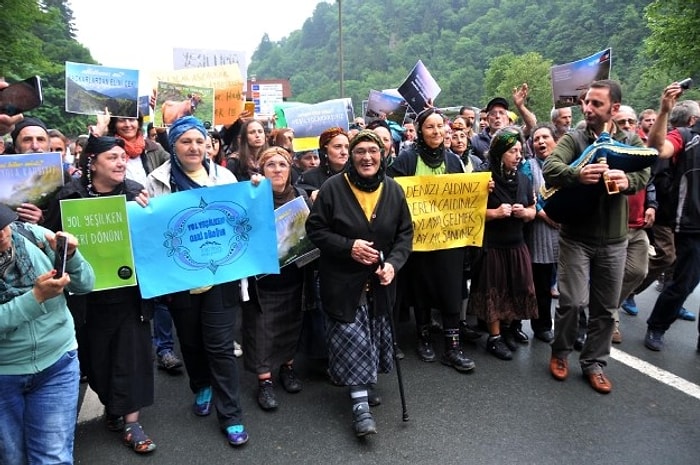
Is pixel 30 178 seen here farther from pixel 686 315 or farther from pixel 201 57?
pixel 686 315

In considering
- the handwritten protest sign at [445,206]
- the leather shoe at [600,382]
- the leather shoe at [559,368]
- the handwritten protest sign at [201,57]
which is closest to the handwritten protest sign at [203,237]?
the handwritten protest sign at [445,206]

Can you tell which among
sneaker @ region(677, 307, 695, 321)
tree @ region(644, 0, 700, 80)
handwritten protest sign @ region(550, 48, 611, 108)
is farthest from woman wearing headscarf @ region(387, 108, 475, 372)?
tree @ region(644, 0, 700, 80)

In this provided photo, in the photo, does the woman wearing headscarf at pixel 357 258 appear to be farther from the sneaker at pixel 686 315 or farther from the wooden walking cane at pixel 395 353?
the sneaker at pixel 686 315

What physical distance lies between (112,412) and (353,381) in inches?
58.9

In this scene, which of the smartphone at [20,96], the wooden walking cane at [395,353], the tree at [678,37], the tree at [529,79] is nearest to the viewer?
the wooden walking cane at [395,353]

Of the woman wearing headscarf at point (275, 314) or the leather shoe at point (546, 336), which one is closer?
the woman wearing headscarf at point (275, 314)

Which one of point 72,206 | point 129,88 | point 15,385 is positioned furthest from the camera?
point 129,88

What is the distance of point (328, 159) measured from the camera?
165 inches

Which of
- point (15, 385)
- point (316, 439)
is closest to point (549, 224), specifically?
point (316, 439)

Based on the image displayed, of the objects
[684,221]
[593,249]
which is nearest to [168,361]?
[593,249]

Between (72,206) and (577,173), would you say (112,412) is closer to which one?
(72,206)

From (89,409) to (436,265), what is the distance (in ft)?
9.20

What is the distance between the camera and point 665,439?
3084mm

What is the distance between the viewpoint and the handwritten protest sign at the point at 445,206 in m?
4.11
